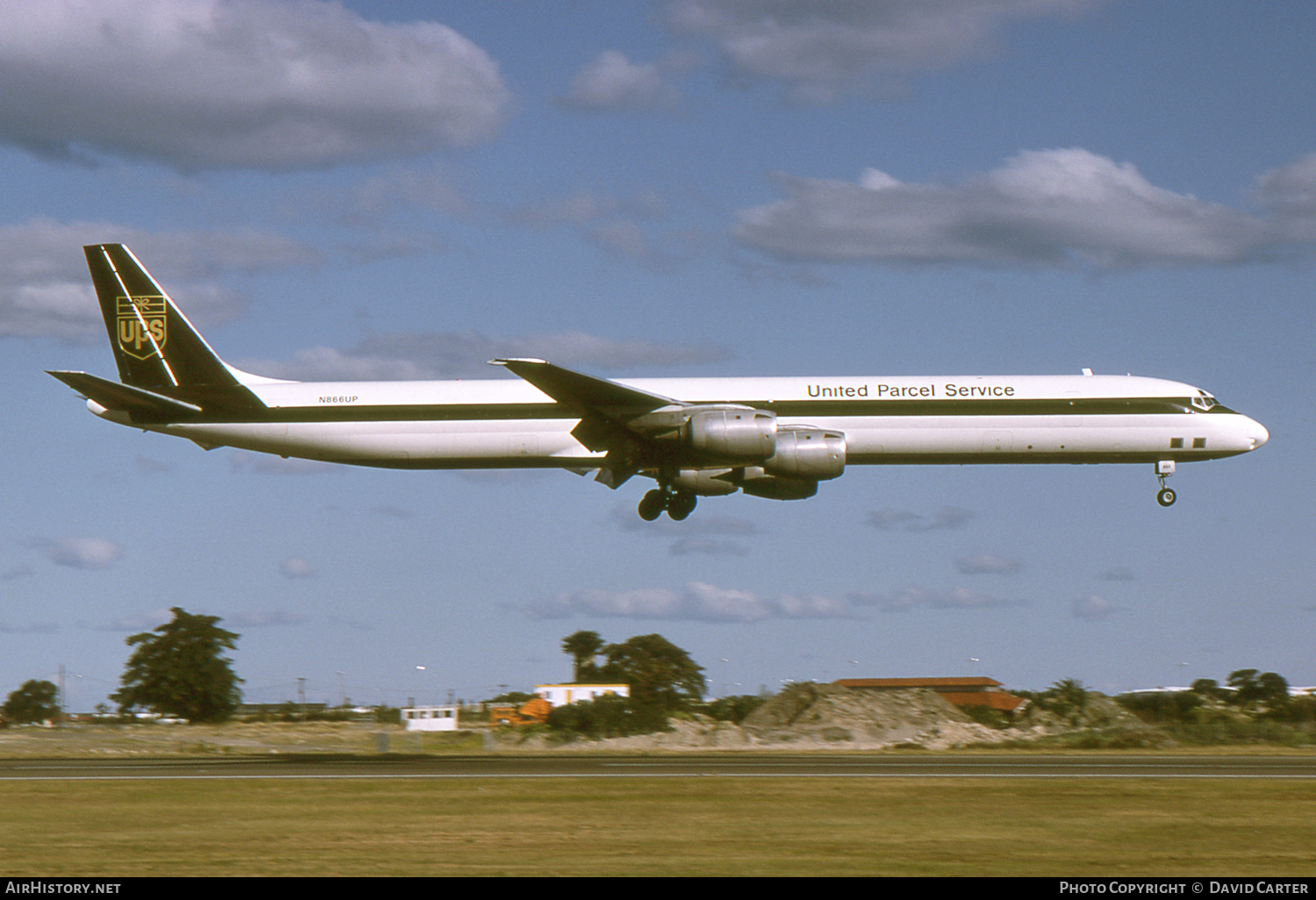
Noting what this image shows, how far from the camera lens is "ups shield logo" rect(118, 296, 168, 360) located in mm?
46062

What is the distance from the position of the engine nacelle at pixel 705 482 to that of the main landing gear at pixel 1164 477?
1311 cm

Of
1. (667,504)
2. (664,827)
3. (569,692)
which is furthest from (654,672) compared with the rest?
(664,827)

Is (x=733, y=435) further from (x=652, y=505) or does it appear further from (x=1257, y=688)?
(x=1257, y=688)

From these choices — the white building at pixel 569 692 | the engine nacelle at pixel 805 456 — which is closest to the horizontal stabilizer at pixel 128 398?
the engine nacelle at pixel 805 456

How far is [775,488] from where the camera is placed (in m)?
44.2

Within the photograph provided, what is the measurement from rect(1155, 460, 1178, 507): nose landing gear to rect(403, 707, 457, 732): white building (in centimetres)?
5401

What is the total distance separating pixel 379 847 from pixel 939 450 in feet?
77.6

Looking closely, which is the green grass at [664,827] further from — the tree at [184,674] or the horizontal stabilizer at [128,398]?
the tree at [184,674]

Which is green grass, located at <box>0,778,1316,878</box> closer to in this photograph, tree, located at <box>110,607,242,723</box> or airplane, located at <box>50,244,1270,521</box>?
airplane, located at <box>50,244,1270,521</box>

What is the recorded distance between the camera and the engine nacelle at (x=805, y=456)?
38.8 m

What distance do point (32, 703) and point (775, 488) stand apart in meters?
88.6

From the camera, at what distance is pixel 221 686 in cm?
8419
